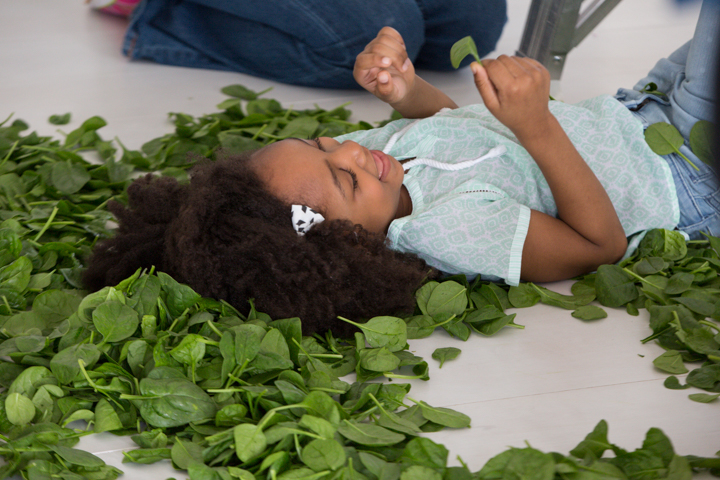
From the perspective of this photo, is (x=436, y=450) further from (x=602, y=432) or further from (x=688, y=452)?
(x=688, y=452)

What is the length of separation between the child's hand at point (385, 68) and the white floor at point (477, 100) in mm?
442

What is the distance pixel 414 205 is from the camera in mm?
1071

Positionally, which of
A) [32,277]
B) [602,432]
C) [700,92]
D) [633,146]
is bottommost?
[32,277]

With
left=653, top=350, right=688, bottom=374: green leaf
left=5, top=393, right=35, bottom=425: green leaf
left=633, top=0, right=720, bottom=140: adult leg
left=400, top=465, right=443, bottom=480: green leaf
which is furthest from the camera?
left=633, top=0, right=720, bottom=140: adult leg

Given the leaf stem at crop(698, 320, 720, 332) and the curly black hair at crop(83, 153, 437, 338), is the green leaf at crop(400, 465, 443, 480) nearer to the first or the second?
the curly black hair at crop(83, 153, 437, 338)

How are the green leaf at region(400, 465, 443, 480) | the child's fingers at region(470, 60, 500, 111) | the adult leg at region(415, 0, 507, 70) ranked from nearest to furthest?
the green leaf at region(400, 465, 443, 480) < the child's fingers at region(470, 60, 500, 111) < the adult leg at region(415, 0, 507, 70)

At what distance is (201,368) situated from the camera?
0.79 metres

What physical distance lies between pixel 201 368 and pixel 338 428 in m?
0.20

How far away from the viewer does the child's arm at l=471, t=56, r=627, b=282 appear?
0.95 meters

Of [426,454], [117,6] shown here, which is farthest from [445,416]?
[117,6]

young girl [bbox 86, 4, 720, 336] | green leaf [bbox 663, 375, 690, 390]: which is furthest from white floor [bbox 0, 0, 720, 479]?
young girl [bbox 86, 4, 720, 336]

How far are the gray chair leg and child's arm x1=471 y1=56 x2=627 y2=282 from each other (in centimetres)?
86

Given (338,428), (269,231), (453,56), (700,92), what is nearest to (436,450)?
(338,428)

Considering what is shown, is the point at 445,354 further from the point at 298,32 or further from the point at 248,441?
the point at 298,32
